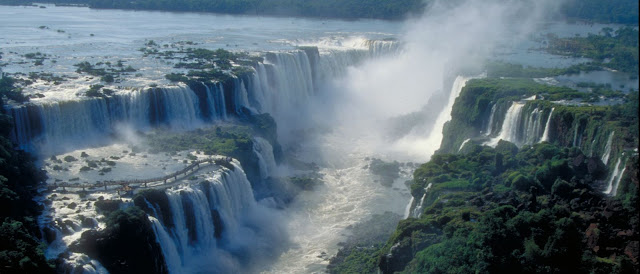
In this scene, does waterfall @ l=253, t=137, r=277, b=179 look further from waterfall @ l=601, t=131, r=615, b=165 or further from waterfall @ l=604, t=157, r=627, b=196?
waterfall @ l=604, t=157, r=627, b=196

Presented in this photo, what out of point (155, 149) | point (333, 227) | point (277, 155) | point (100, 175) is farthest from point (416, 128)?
point (100, 175)

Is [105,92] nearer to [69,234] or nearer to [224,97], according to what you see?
[224,97]

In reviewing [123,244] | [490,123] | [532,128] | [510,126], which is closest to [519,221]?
[532,128]

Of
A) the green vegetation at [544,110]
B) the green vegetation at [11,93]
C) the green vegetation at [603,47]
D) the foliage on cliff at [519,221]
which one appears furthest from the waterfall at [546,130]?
the green vegetation at [11,93]

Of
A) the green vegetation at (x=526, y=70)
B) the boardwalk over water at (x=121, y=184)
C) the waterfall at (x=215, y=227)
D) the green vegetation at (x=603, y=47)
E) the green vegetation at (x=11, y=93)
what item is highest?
the green vegetation at (x=603, y=47)

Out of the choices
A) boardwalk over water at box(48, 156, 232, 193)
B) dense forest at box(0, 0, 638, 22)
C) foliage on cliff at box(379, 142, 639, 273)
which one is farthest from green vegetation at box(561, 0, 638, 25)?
boardwalk over water at box(48, 156, 232, 193)

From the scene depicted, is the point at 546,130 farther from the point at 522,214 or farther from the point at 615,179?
the point at 522,214

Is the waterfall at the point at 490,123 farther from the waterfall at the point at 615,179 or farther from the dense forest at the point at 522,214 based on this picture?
the waterfall at the point at 615,179
